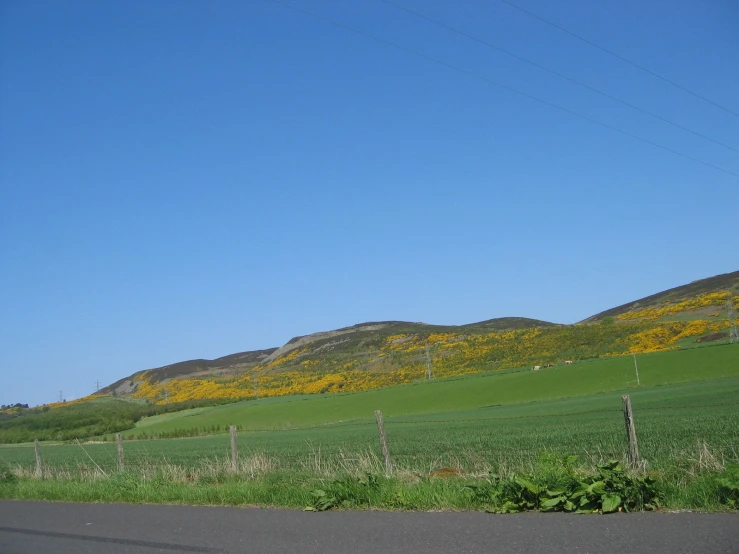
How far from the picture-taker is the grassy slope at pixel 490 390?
5212cm

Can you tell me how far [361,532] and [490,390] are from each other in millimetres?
Answer: 49870

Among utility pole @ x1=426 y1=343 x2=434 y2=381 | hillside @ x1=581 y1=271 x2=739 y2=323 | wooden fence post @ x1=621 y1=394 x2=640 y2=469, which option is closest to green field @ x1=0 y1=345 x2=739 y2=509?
wooden fence post @ x1=621 y1=394 x2=640 y2=469

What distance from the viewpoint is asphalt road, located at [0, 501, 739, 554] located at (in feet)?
24.6

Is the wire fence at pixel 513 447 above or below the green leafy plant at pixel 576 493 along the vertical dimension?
below

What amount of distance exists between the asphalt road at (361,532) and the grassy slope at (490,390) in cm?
4386

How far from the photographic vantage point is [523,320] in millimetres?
170625

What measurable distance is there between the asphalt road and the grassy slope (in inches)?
1727

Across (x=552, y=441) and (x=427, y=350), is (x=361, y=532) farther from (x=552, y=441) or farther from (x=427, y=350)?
(x=427, y=350)

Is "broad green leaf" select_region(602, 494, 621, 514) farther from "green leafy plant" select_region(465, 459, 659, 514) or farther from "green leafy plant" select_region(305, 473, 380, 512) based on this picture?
"green leafy plant" select_region(305, 473, 380, 512)

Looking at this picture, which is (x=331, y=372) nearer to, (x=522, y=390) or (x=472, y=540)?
(x=522, y=390)

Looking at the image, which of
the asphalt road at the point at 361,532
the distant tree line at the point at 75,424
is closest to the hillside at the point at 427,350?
the distant tree line at the point at 75,424

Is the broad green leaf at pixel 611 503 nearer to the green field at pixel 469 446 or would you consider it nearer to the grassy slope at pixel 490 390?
the green field at pixel 469 446

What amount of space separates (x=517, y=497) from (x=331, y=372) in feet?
336

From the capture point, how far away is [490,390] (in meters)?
57.8
